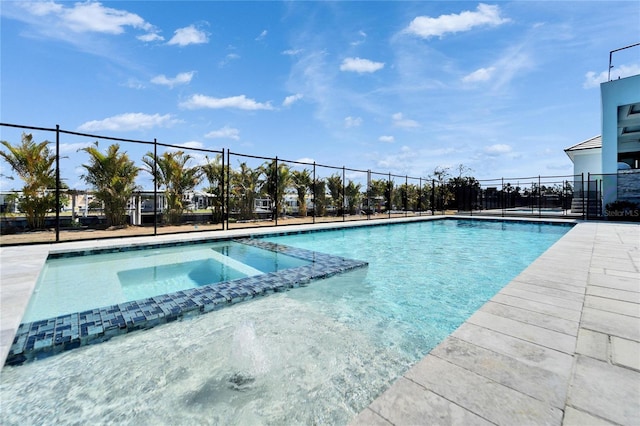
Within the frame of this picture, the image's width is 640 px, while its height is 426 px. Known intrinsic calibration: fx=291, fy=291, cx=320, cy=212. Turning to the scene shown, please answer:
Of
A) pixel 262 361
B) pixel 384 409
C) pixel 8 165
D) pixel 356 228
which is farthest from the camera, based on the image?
pixel 356 228

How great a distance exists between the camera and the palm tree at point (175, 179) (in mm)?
10297

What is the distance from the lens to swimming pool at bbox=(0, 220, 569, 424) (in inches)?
67.9

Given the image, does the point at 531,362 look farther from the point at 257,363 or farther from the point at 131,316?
the point at 131,316

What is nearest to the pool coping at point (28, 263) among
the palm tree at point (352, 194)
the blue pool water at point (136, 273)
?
the blue pool water at point (136, 273)

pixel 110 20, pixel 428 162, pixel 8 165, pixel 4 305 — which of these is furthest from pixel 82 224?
pixel 428 162

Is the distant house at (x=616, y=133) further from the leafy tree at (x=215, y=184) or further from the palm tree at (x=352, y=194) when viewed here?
the leafy tree at (x=215, y=184)

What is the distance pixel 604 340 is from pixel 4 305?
4.75 metres

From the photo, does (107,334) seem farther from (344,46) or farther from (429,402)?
(344,46)

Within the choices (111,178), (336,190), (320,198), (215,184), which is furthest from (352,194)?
(111,178)

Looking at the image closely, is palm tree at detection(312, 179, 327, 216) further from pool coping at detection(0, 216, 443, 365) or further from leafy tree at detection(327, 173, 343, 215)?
pool coping at detection(0, 216, 443, 365)

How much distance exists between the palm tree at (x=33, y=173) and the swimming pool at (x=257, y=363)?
28.4 ft

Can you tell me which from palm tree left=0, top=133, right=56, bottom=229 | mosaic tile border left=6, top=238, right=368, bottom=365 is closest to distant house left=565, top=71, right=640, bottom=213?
mosaic tile border left=6, top=238, right=368, bottom=365

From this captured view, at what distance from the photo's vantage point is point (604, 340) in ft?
6.28

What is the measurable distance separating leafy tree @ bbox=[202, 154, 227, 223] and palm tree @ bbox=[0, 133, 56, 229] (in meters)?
4.48
